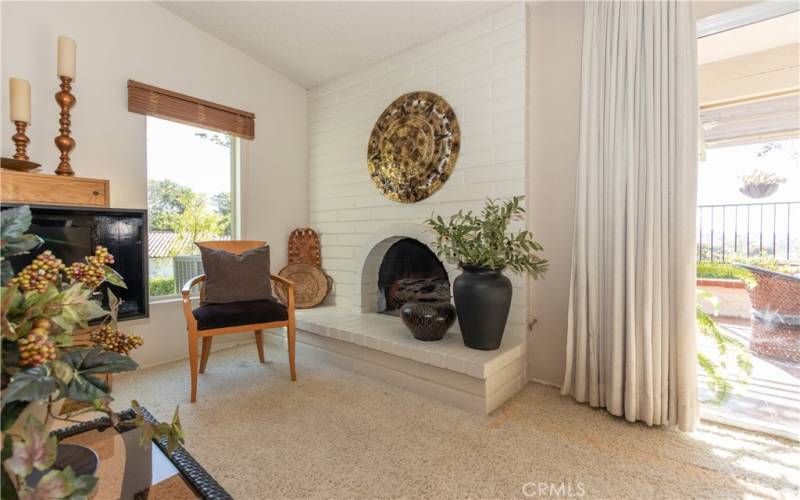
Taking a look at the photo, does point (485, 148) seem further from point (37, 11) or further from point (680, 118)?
point (37, 11)

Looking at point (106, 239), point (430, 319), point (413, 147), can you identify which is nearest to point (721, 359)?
point (430, 319)

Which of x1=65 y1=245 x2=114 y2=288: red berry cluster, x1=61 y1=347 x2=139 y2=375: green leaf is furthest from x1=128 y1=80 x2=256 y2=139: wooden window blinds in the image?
x1=61 y1=347 x2=139 y2=375: green leaf

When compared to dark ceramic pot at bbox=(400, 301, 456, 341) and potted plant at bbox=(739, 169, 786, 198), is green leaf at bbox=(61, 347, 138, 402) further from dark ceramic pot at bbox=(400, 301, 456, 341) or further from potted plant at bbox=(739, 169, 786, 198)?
potted plant at bbox=(739, 169, 786, 198)

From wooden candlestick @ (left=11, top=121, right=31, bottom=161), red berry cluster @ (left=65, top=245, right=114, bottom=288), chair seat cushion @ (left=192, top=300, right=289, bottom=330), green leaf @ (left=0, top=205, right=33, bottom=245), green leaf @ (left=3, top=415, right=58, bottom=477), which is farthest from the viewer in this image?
chair seat cushion @ (left=192, top=300, right=289, bottom=330)

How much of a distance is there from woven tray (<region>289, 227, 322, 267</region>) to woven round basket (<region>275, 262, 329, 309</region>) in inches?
3.1

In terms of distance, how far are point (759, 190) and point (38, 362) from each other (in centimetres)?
276

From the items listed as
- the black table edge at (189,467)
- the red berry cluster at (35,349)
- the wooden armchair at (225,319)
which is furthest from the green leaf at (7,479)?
the wooden armchair at (225,319)

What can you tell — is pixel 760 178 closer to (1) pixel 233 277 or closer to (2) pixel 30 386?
(2) pixel 30 386

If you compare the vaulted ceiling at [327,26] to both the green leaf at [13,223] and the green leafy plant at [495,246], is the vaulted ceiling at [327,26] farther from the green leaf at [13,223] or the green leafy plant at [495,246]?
the green leaf at [13,223]

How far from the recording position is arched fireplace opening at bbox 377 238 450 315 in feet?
9.47

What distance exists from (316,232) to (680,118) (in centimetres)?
291

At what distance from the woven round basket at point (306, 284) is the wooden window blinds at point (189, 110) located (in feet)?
4.12

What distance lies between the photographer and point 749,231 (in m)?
1.88

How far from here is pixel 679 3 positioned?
173 cm
